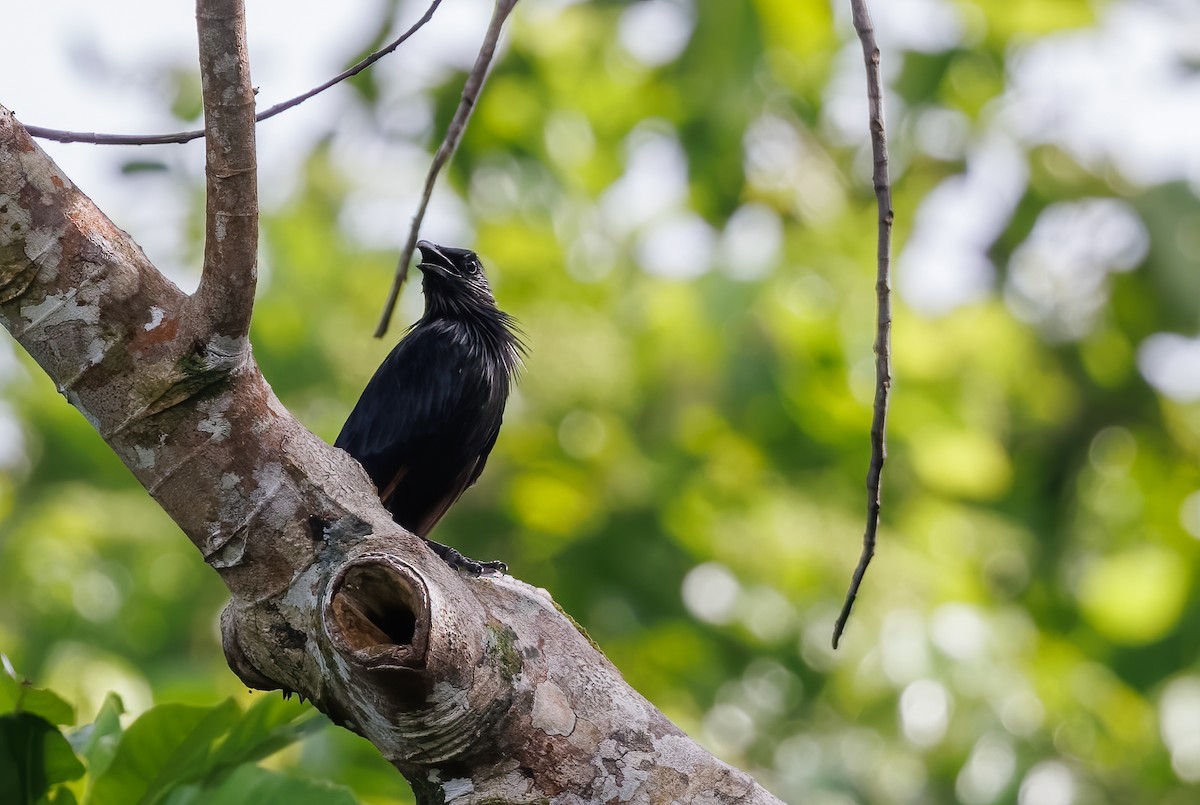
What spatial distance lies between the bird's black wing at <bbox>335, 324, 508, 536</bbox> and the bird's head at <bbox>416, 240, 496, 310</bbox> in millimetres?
460

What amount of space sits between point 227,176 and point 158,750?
1516 mm

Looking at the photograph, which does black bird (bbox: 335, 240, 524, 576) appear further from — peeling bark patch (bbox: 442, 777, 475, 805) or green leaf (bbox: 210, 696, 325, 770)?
peeling bark patch (bbox: 442, 777, 475, 805)

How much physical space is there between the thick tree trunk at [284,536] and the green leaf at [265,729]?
585 millimetres

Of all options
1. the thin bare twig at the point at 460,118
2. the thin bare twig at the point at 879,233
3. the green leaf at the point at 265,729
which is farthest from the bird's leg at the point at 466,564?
the thin bare twig at the point at 879,233

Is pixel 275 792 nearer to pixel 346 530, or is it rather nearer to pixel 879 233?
pixel 346 530

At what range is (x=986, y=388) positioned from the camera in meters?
7.10

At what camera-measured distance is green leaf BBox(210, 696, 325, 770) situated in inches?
112

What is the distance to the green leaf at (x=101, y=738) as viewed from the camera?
2.91 m

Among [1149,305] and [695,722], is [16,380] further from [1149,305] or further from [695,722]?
[1149,305]

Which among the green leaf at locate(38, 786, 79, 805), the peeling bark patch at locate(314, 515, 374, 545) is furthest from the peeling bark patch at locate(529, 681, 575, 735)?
the green leaf at locate(38, 786, 79, 805)

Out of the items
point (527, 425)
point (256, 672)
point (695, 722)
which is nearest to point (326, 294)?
point (527, 425)

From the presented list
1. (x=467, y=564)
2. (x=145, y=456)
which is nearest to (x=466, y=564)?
(x=467, y=564)

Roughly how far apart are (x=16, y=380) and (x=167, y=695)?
18.6 ft

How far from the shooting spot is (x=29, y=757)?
266 centimetres
